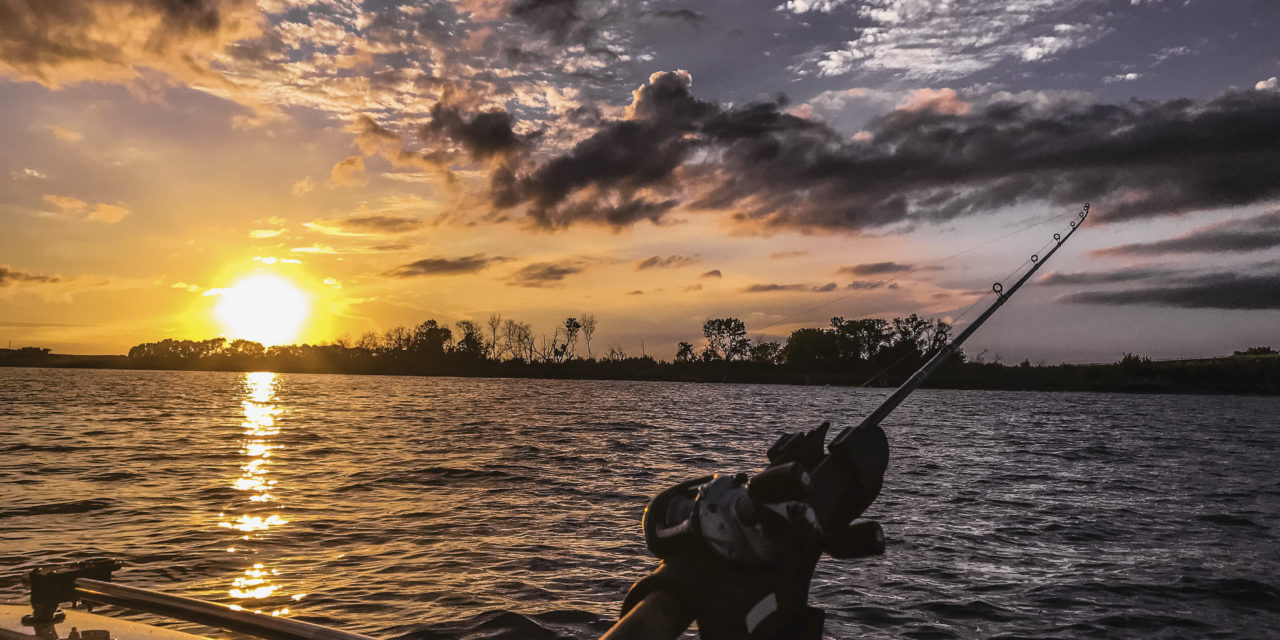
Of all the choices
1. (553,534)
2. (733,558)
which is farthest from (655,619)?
(553,534)

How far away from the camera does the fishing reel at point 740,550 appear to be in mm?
1334

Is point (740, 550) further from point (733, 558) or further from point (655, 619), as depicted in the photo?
point (655, 619)

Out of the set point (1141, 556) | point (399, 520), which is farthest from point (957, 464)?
point (399, 520)

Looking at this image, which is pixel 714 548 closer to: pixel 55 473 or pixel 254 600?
pixel 254 600

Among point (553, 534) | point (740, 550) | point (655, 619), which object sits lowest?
point (553, 534)

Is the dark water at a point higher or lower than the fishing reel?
lower

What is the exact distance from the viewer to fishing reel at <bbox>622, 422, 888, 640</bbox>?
1.33 meters

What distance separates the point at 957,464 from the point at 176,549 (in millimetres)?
28536

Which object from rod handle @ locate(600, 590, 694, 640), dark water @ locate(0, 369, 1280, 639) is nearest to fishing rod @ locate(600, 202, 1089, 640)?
rod handle @ locate(600, 590, 694, 640)

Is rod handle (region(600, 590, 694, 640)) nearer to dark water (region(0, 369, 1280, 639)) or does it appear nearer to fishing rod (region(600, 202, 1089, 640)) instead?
fishing rod (region(600, 202, 1089, 640))

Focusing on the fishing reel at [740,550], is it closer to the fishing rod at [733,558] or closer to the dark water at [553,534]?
the fishing rod at [733,558]

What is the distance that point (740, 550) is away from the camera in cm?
138

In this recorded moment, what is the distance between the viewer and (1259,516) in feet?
68.5

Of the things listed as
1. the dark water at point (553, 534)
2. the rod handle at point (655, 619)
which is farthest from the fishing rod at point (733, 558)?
the dark water at point (553, 534)
